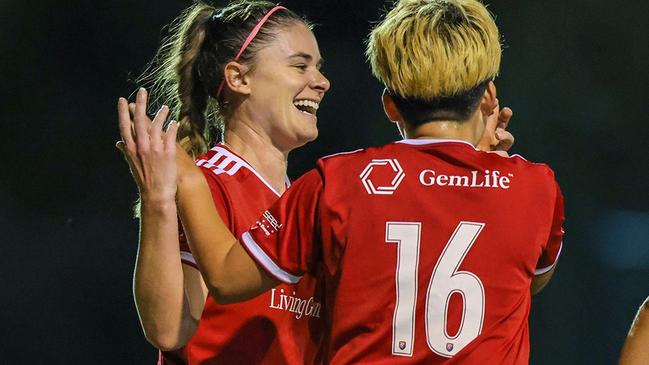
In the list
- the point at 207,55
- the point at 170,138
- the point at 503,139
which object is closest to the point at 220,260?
the point at 170,138

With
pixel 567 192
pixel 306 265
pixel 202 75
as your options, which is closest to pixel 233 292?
pixel 306 265

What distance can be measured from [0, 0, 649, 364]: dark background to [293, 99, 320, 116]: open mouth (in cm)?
229

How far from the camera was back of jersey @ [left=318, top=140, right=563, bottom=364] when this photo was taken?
1667mm

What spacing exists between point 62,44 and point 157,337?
3.14 meters

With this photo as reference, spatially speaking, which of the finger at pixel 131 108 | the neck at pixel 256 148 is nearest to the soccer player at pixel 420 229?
the finger at pixel 131 108

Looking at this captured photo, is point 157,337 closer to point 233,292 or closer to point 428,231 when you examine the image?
point 233,292

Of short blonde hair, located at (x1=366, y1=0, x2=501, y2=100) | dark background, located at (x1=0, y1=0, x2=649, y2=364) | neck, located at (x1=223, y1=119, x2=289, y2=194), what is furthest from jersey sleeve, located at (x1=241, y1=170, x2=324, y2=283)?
dark background, located at (x1=0, y1=0, x2=649, y2=364)

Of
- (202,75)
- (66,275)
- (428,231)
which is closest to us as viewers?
(428,231)

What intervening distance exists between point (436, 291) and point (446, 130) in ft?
0.95

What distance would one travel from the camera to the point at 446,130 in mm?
1780

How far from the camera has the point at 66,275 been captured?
4.68 m

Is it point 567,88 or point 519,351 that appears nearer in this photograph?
point 519,351

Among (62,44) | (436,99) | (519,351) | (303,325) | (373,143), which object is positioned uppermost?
(436,99)

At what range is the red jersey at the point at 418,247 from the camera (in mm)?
1668
